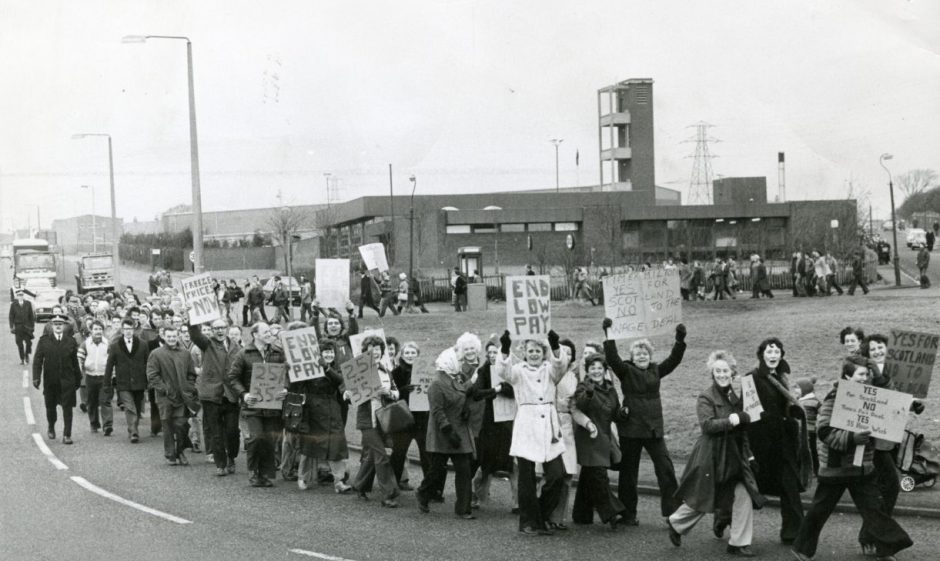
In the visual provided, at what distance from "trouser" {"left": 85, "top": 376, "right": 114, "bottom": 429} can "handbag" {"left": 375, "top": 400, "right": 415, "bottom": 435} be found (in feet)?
23.4

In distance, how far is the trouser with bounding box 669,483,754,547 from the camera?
9141 mm

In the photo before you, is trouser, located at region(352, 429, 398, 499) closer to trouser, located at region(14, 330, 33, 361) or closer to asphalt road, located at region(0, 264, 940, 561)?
asphalt road, located at region(0, 264, 940, 561)

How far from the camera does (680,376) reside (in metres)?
19.8

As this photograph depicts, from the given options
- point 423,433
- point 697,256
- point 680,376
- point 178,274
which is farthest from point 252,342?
point 178,274

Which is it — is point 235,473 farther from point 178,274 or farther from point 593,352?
point 178,274

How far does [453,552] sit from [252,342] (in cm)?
500

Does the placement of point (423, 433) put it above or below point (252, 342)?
below

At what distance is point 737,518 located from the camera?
923 centimetres

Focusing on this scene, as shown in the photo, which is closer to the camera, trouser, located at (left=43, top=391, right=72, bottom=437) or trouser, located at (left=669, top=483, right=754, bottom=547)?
trouser, located at (left=669, top=483, right=754, bottom=547)

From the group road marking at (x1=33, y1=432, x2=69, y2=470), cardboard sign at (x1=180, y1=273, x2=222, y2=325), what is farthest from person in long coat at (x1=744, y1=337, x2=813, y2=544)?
road marking at (x1=33, y1=432, x2=69, y2=470)

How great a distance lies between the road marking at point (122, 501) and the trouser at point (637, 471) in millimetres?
4303

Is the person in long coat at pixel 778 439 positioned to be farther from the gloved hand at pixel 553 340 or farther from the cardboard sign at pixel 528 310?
the cardboard sign at pixel 528 310

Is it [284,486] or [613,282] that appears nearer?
[613,282]

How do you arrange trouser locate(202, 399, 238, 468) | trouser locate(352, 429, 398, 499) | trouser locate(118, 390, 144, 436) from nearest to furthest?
trouser locate(352, 429, 398, 499)
trouser locate(202, 399, 238, 468)
trouser locate(118, 390, 144, 436)
